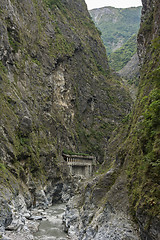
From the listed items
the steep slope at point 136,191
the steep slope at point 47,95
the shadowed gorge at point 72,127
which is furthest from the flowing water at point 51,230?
the steep slope at point 136,191

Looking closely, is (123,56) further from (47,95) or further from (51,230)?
(51,230)

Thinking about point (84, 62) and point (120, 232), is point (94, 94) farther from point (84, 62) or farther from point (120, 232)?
point (120, 232)

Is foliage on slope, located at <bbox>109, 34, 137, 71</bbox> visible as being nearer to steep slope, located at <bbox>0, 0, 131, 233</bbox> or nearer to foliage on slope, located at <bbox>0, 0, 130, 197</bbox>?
steep slope, located at <bbox>0, 0, 131, 233</bbox>

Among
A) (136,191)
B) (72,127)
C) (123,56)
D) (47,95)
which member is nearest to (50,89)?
(47,95)

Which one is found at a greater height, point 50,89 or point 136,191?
point 50,89

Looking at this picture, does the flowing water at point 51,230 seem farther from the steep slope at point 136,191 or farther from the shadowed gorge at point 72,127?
the steep slope at point 136,191

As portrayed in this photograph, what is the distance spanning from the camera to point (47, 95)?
59500mm

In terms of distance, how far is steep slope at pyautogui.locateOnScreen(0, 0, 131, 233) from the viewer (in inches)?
1405

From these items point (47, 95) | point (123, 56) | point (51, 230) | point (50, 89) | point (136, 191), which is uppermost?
point (123, 56)

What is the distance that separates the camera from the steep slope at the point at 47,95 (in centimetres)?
3569

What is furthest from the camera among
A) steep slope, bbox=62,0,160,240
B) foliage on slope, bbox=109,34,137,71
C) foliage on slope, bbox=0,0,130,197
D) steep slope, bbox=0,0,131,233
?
foliage on slope, bbox=109,34,137,71

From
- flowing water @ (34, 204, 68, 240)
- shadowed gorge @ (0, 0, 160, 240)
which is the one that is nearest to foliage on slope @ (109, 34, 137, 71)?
shadowed gorge @ (0, 0, 160, 240)

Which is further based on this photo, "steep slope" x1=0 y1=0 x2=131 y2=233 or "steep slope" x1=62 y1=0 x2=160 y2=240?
"steep slope" x1=0 y1=0 x2=131 y2=233

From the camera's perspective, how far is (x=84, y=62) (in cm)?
8781
